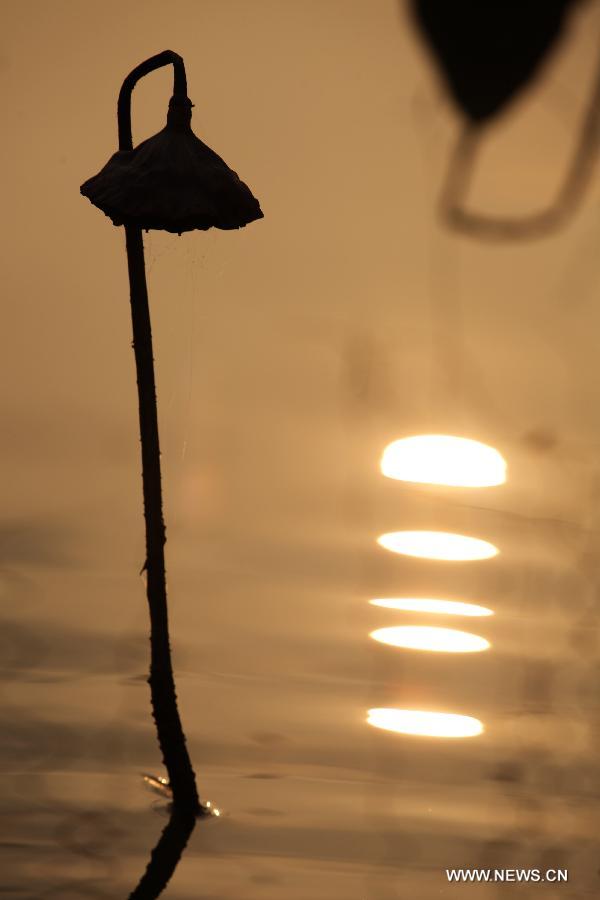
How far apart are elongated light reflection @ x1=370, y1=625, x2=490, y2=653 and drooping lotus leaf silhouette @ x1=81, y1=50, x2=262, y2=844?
1712mm

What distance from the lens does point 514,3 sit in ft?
2.76

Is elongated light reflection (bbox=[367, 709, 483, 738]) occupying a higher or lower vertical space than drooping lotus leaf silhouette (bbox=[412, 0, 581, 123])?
lower

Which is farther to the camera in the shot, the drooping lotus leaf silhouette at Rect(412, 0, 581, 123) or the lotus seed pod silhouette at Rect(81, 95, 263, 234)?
the lotus seed pod silhouette at Rect(81, 95, 263, 234)

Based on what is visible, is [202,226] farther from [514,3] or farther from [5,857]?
[514,3]

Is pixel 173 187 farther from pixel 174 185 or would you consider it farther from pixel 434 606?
pixel 434 606

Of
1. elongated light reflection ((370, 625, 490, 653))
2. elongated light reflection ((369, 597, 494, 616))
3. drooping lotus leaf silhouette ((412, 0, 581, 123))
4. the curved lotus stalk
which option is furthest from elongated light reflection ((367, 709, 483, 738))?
drooping lotus leaf silhouette ((412, 0, 581, 123))

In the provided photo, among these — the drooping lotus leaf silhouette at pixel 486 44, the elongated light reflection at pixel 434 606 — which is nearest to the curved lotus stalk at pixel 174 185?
the drooping lotus leaf silhouette at pixel 486 44

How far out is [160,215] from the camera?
2.87 m

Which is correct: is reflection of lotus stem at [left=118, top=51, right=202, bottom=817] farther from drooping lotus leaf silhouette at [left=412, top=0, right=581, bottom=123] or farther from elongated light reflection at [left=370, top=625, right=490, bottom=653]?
drooping lotus leaf silhouette at [left=412, top=0, right=581, bottom=123]

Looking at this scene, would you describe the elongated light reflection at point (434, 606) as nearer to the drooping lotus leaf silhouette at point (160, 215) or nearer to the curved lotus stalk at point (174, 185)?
the drooping lotus leaf silhouette at point (160, 215)

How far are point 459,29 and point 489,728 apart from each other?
11.9ft

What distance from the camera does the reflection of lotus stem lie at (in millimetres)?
3107

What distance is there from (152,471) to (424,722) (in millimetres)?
1698

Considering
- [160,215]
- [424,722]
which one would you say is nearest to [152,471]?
[160,215]
